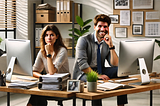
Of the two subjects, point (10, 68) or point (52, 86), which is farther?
point (10, 68)

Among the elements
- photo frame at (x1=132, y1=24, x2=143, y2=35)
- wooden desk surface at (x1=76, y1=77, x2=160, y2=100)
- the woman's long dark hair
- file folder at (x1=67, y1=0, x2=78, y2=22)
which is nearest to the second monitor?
wooden desk surface at (x1=76, y1=77, x2=160, y2=100)

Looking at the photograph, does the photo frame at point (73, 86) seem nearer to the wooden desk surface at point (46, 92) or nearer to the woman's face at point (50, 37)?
the wooden desk surface at point (46, 92)

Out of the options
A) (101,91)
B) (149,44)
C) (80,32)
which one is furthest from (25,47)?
(80,32)

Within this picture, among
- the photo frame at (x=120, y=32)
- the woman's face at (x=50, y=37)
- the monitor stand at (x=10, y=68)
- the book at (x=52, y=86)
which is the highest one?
the photo frame at (x=120, y=32)

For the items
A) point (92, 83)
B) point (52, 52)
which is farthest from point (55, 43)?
point (92, 83)

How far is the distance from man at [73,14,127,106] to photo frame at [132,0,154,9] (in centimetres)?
213

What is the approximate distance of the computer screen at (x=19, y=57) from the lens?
2.33m

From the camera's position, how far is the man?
9.48 feet

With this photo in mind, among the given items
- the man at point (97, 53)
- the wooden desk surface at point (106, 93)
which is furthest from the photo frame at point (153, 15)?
the wooden desk surface at point (106, 93)

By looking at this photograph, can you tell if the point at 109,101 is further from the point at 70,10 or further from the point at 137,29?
the point at 70,10

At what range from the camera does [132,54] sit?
2385 mm

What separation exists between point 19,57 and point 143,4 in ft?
10.5

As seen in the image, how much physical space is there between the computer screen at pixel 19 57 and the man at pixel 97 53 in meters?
0.75

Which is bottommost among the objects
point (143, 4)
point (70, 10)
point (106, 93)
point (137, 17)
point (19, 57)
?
point (106, 93)
